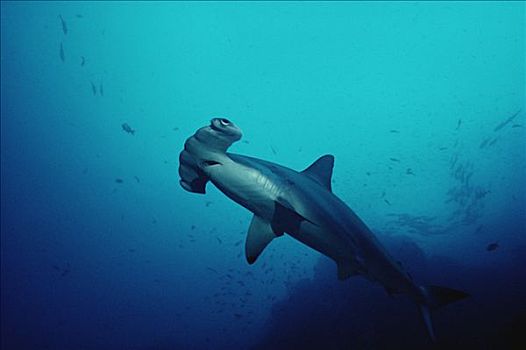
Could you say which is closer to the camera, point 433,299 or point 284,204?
point 284,204

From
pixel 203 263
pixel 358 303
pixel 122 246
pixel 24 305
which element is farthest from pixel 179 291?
pixel 358 303

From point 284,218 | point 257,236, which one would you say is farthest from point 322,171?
A: point 257,236

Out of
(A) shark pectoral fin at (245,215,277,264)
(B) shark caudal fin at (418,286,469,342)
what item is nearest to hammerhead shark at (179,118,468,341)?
(A) shark pectoral fin at (245,215,277,264)

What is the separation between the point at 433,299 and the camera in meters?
4.40

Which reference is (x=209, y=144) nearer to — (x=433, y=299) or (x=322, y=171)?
(x=322, y=171)

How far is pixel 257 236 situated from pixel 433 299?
2436 millimetres

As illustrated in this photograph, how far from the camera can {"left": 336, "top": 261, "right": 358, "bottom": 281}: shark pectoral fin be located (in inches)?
153

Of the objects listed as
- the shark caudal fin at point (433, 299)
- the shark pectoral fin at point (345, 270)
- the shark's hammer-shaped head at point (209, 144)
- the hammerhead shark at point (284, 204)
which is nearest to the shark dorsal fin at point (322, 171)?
the hammerhead shark at point (284, 204)

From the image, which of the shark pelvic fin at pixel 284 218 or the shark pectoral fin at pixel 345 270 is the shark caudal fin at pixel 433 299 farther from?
the shark pelvic fin at pixel 284 218

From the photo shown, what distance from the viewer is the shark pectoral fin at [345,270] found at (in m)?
3.89

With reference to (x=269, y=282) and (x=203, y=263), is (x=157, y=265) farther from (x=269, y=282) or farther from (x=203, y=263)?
(x=269, y=282)

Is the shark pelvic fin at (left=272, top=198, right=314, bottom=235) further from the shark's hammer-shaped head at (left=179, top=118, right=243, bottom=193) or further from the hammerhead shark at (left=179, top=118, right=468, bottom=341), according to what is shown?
the shark's hammer-shaped head at (left=179, top=118, right=243, bottom=193)

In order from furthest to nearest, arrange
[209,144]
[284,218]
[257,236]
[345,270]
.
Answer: [345,270] → [257,236] → [284,218] → [209,144]

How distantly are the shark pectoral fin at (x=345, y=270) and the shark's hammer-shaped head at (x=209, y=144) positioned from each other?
1.78 metres
